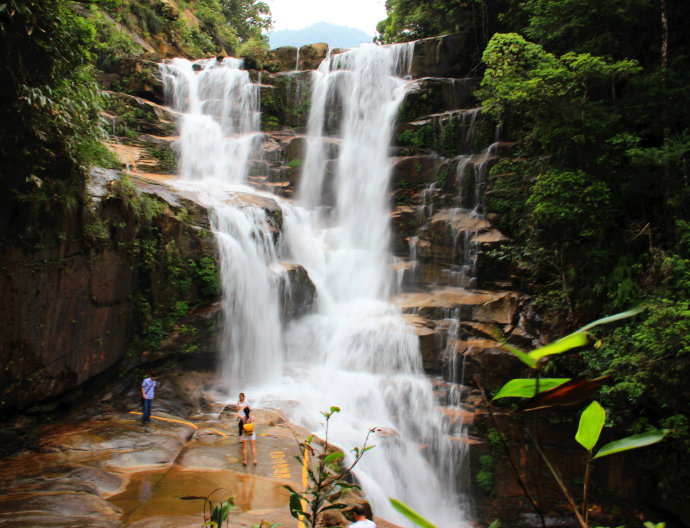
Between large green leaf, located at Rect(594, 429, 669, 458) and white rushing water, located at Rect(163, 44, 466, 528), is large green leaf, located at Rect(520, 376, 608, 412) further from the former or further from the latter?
white rushing water, located at Rect(163, 44, 466, 528)

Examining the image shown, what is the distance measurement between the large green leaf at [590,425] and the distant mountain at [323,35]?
154 m

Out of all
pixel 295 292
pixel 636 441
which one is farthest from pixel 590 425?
pixel 295 292

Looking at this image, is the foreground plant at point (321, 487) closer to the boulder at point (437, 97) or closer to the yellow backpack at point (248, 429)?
the yellow backpack at point (248, 429)

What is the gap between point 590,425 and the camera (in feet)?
3.92

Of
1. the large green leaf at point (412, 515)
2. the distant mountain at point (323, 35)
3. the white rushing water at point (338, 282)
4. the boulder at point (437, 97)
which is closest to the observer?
the large green leaf at point (412, 515)

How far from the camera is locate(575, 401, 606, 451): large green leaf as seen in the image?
1.16m

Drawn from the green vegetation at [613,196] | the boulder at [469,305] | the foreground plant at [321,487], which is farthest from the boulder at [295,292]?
the foreground plant at [321,487]

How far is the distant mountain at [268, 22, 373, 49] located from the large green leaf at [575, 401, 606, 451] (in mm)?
154375

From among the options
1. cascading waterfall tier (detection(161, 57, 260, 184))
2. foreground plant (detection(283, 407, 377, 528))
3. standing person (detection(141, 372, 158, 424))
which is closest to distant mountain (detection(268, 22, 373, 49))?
cascading waterfall tier (detection(161, 57, 260, 184))

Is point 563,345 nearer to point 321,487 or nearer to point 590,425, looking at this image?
point 590,425

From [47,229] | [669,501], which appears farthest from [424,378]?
[47,229]

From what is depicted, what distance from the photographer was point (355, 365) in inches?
468

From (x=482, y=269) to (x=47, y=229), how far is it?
35.3 ft

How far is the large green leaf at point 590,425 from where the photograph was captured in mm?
1155
